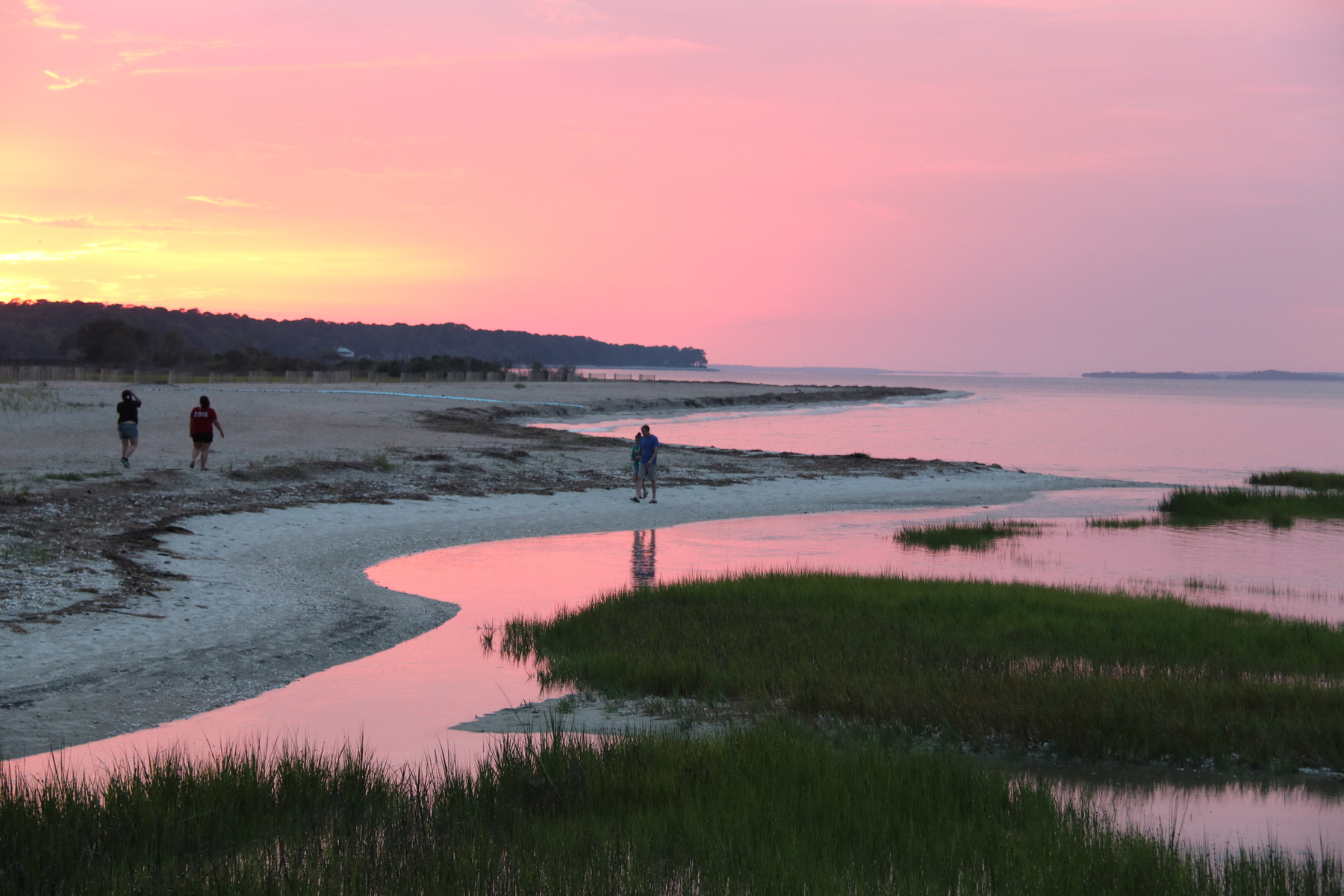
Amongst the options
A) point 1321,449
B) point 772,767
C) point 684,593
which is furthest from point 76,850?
point 1321,449

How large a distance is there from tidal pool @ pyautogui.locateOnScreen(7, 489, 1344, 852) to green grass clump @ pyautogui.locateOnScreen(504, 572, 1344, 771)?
534 mm

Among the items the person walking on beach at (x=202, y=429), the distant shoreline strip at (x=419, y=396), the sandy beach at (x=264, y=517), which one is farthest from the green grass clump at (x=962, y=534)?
the distant shoreline strip at (x=419, y=396)

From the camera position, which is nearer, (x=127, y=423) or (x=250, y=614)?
Answer: (x=250, y=614)

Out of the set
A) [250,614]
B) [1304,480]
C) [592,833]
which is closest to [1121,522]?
[1304,480]

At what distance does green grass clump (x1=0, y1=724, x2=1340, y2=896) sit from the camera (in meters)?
5.31

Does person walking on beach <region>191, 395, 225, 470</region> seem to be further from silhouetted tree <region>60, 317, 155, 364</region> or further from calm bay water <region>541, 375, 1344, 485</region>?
silhouetted tree <region>60, 317, 155, 364</region>

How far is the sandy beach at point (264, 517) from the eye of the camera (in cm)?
→ 1030

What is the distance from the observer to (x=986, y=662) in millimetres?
10969

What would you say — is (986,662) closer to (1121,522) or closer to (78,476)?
(1121,522)

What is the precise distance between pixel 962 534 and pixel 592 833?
19.6 meters

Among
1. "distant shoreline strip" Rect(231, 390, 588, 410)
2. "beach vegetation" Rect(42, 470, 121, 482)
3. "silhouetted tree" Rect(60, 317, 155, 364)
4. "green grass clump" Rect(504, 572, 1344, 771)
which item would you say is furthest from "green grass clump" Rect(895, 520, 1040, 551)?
"silhouetted tree" Rect(60, 317, 155, 364)

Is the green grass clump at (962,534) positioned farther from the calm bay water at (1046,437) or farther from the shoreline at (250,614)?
the calm bay water at (1046,437)

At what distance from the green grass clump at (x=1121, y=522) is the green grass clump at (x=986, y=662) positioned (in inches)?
475

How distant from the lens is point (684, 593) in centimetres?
1489
